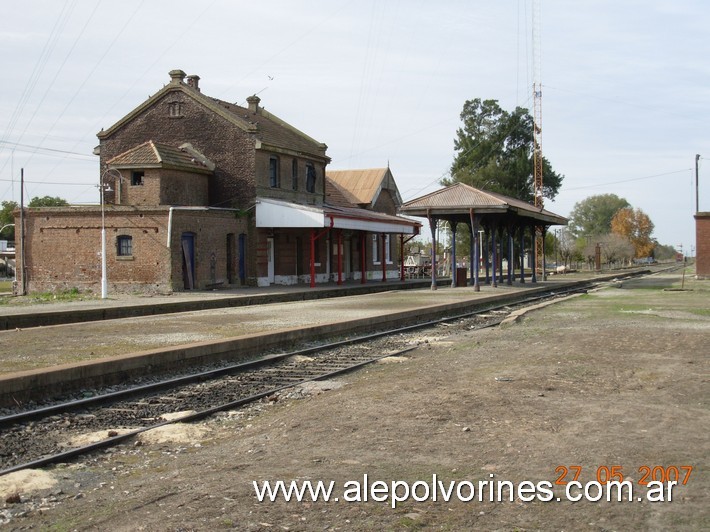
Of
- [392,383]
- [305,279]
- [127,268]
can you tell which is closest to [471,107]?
[305,279]

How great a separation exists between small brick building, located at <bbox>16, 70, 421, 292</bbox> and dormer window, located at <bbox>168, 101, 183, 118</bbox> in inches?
1.8

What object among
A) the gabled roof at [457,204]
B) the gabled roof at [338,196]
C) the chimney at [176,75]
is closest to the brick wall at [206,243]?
the chimney at [176,75]

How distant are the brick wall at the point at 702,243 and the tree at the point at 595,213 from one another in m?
121

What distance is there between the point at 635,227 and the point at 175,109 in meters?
108

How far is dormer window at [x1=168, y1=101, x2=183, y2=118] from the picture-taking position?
120 ft

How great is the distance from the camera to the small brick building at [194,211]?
3095cm

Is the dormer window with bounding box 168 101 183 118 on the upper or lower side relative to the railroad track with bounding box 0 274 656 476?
upper

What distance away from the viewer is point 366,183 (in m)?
53.9

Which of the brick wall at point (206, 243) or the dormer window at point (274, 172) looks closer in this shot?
the brick wall at point (206, 243)

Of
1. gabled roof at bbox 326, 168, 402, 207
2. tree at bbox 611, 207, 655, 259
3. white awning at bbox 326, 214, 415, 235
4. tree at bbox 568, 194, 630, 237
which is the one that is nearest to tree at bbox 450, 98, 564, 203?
gabled roof at bbox 326, 168, 402, 207

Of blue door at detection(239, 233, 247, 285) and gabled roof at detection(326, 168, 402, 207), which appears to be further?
gabled roof at detection(326, 168, 402, 207)

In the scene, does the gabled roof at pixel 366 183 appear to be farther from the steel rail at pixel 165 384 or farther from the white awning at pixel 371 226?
the steel rail at pixel 165 384

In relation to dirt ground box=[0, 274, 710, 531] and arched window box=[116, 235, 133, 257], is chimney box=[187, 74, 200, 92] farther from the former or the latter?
dirt ground box=[0, 274, 710, 531]

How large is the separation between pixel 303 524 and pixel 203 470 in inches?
66.4
